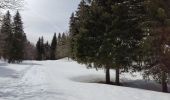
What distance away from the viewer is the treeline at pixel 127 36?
2123 cm

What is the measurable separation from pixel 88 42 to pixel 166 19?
742cm

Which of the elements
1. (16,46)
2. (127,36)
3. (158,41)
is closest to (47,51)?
(16,46)

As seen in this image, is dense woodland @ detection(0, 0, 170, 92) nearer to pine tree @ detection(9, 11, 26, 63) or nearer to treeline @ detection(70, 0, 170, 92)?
treeline @ detection(70, 0, 170, 92)

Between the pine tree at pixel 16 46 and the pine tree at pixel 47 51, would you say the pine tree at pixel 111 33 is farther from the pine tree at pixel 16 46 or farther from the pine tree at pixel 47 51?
the pine tree at pixel 47 51

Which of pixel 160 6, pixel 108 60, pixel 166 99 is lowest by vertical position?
pixel 166 99

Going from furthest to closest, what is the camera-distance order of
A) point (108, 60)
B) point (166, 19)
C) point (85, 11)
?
point (85, 11), point (108, 60), point (166, 19)

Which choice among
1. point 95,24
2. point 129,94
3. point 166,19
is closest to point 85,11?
point 95,24

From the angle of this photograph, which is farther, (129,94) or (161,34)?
(161,34)

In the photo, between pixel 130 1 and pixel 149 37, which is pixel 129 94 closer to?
pixel 149 37

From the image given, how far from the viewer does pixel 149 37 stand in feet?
70.3

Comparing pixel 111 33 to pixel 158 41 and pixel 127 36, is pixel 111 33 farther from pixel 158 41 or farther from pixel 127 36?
pixel 158 41

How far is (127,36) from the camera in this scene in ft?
81.4

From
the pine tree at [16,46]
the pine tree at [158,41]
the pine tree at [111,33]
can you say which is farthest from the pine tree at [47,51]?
the pine tree at [158,41]

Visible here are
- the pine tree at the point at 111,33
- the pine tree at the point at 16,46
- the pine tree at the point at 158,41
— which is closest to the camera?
the pine tree at the point at 158,41
